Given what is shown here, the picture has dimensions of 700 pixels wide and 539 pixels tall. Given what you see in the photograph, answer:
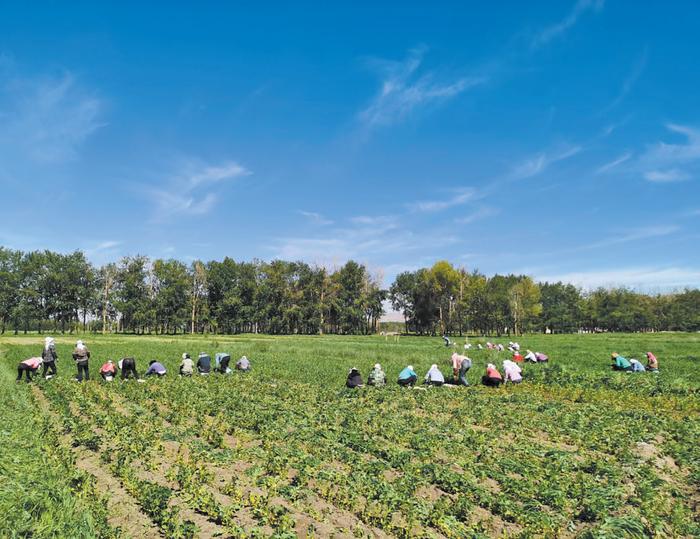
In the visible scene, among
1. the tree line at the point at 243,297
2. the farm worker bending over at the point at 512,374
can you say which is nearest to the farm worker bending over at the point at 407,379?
the farm worker bending over at the point at 512,374

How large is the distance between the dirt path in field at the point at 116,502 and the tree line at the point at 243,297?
10299 cm

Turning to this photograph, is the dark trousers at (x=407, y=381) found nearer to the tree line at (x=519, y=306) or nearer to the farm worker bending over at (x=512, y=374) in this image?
the farm worker bending over at (x=512, y=374)

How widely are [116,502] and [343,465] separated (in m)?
4.86

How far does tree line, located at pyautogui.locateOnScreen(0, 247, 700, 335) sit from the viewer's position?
10762 centimetres

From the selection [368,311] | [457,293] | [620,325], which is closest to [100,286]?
[368,311]

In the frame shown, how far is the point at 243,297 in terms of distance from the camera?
390 feet

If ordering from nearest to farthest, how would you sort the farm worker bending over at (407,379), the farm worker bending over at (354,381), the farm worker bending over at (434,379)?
the farm worker bending over at (354,381) < the farm worker bending over at (407,379) < the farm worker bending over at (434,379)

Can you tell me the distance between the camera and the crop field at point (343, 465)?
7.52m

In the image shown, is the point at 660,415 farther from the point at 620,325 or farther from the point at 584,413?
the point at 620,325

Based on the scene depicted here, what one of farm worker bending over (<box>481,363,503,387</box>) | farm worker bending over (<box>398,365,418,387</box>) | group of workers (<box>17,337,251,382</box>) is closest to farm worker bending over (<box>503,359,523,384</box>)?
farm worker bending over (<box>481,363,503,387</box>)

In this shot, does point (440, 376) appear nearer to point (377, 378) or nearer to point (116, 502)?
point (377, 378)

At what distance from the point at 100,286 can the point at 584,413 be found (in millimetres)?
124036

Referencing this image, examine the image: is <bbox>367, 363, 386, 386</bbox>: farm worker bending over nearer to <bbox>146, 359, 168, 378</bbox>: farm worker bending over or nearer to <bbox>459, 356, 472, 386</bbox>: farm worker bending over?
<bbox>459, 356, 472, 386</bbox>: farm worker bending over

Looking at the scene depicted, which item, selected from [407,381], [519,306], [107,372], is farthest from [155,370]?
[519,306]
